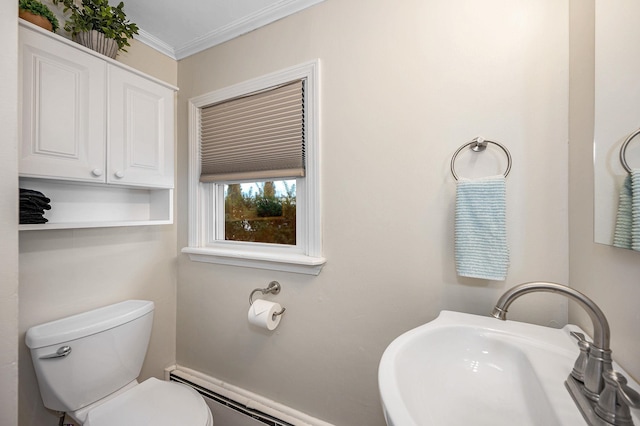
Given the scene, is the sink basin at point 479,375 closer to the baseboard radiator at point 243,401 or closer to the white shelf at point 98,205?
the baseboard radiator at point 243,401

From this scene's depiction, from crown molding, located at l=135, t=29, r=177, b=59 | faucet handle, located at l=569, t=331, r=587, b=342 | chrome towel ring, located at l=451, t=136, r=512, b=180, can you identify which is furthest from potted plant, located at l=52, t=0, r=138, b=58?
faucet handle, located at l=569, t=331, r=587, b=342

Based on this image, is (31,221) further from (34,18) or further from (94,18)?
(94,18)

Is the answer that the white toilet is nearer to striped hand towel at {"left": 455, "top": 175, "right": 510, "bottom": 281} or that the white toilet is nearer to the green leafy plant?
striped hand towel at {"left": 455, "top": 175, "right": 510, "bottom": 281}

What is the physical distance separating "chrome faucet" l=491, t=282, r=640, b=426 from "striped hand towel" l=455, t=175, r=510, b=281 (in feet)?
0.89

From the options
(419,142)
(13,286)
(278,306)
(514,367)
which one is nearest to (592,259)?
(514,367)

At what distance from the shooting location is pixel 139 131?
133 cm

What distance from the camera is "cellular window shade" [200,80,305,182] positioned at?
1293 millimetres

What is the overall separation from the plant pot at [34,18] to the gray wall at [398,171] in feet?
2.60

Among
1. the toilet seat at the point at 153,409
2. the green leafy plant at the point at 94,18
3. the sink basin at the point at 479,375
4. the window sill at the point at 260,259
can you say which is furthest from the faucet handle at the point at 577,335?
the green leafy plant at the point at 94,18

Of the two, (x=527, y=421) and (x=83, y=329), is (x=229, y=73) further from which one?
(x=527, y=421)

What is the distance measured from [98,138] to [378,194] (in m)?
1.28

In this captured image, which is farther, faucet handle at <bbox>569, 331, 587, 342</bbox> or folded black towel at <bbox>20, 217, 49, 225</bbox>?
folded black towel at <bbox>20, 217, 49, 225</bbox>

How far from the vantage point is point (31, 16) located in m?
1.01

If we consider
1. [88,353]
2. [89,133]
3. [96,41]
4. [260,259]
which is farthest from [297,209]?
[96,41]
